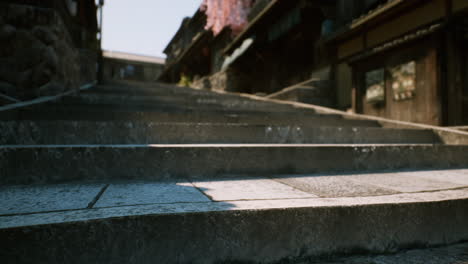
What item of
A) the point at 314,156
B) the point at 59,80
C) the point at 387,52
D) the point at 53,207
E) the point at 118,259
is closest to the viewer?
the point at 118,259

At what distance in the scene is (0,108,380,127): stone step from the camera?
262 centimetres

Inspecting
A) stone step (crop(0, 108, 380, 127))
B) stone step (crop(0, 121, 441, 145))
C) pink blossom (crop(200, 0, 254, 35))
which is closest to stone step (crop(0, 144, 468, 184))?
stone step (crop(0, 121, 441, 145))

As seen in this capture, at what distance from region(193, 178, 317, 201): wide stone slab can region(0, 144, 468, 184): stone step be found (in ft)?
0.69

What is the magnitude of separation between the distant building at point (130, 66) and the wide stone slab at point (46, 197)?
32.3 meters

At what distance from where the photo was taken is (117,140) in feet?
7.56

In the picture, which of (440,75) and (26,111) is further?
(440,75)

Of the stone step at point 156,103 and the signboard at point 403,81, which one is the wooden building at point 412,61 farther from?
the stone step at point 156,103

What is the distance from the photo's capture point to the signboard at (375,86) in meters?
6.05

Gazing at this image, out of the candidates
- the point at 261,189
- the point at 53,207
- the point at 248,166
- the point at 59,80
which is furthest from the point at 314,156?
the point at 59,80

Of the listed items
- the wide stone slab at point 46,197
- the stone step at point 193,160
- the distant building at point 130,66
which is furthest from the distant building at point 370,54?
the distant building at point 130,66

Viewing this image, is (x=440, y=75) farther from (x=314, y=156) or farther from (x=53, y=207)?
(x=53, y=207)

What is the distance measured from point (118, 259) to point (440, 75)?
604 cm

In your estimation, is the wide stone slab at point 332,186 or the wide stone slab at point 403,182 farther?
the wide stone slab at point 403,182

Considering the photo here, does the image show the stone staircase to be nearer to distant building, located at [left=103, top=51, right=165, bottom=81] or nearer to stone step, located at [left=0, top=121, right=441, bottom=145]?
stone step, located at [left=0, top=121, right=441, bottom=145]
